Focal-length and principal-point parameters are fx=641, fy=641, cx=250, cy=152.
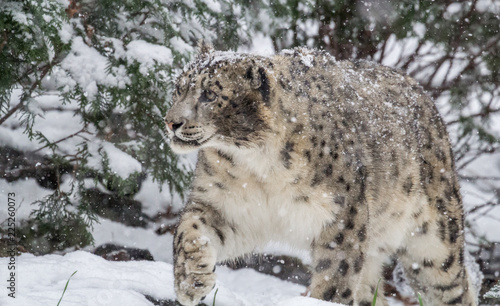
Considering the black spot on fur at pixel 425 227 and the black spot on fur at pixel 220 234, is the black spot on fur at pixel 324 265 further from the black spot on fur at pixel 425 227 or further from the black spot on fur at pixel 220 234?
the black spot on fur at pixel 425 227

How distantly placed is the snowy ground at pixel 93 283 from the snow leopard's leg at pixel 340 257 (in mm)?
338

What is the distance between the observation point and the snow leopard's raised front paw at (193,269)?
3371 mm

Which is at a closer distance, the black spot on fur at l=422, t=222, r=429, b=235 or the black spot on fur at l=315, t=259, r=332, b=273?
the black spot on fur at l=315, t=259, r=332, b=273

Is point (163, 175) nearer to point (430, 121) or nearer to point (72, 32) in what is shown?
point (72, 32)

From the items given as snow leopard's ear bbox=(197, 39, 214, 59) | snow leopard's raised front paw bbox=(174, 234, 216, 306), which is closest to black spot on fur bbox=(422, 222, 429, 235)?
snow leopard's raised front paw bbox=(174, 234, 216, 306)

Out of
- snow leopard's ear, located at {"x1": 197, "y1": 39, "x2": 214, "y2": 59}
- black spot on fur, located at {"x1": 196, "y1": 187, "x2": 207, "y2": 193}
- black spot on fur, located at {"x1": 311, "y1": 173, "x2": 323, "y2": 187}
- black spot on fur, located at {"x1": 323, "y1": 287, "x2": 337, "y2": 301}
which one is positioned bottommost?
black spot on fur, located at {"x1": 323, "y1": 287, "x2": 337, "y2": 301}

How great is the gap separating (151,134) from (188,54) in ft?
2.32

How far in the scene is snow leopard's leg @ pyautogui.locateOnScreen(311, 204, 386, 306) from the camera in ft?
12.1

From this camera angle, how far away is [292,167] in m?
3.62

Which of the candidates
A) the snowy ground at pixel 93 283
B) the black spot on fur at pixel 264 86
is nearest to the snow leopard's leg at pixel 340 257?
the snowy ground at pixel 93 283

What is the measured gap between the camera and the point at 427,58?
23.5ft

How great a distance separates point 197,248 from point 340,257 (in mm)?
832

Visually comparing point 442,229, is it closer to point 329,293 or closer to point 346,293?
point 346,293

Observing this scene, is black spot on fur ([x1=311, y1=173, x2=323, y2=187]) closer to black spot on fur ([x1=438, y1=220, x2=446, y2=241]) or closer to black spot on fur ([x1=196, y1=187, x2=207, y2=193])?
black spot on fur ([x1=196, y1=187, x2=207, y2=193])
